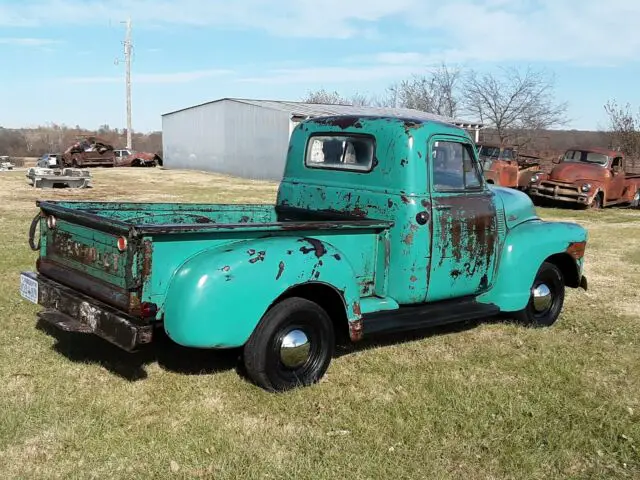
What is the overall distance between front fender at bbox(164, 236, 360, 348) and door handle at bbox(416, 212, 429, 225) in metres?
0.99

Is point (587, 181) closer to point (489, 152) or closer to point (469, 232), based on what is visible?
point (489, 152)

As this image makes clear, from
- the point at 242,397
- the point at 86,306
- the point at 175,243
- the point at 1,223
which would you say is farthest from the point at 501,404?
the point at 1,223

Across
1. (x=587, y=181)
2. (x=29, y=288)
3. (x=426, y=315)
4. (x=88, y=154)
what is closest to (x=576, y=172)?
(x=587, y=181)

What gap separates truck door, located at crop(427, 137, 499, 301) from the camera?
4.94 meters

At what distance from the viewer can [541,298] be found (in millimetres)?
5941

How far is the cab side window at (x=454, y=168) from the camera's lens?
16.4 feet

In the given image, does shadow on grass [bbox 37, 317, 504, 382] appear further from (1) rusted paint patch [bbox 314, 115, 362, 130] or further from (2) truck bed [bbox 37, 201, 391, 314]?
(1) rusted paint patch [bbox 314, 115, 362, 130]

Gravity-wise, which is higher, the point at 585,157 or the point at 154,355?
the point at 585,157

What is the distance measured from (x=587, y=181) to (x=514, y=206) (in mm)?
12554

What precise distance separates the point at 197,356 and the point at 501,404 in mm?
2186

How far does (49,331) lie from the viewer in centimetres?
516

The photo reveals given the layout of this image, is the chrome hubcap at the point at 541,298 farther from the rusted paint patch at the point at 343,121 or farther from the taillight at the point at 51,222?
the taillight at the point at 51,222

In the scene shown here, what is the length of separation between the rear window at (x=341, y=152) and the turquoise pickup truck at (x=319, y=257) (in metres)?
0.01

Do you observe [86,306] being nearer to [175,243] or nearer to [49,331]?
[175,243]
